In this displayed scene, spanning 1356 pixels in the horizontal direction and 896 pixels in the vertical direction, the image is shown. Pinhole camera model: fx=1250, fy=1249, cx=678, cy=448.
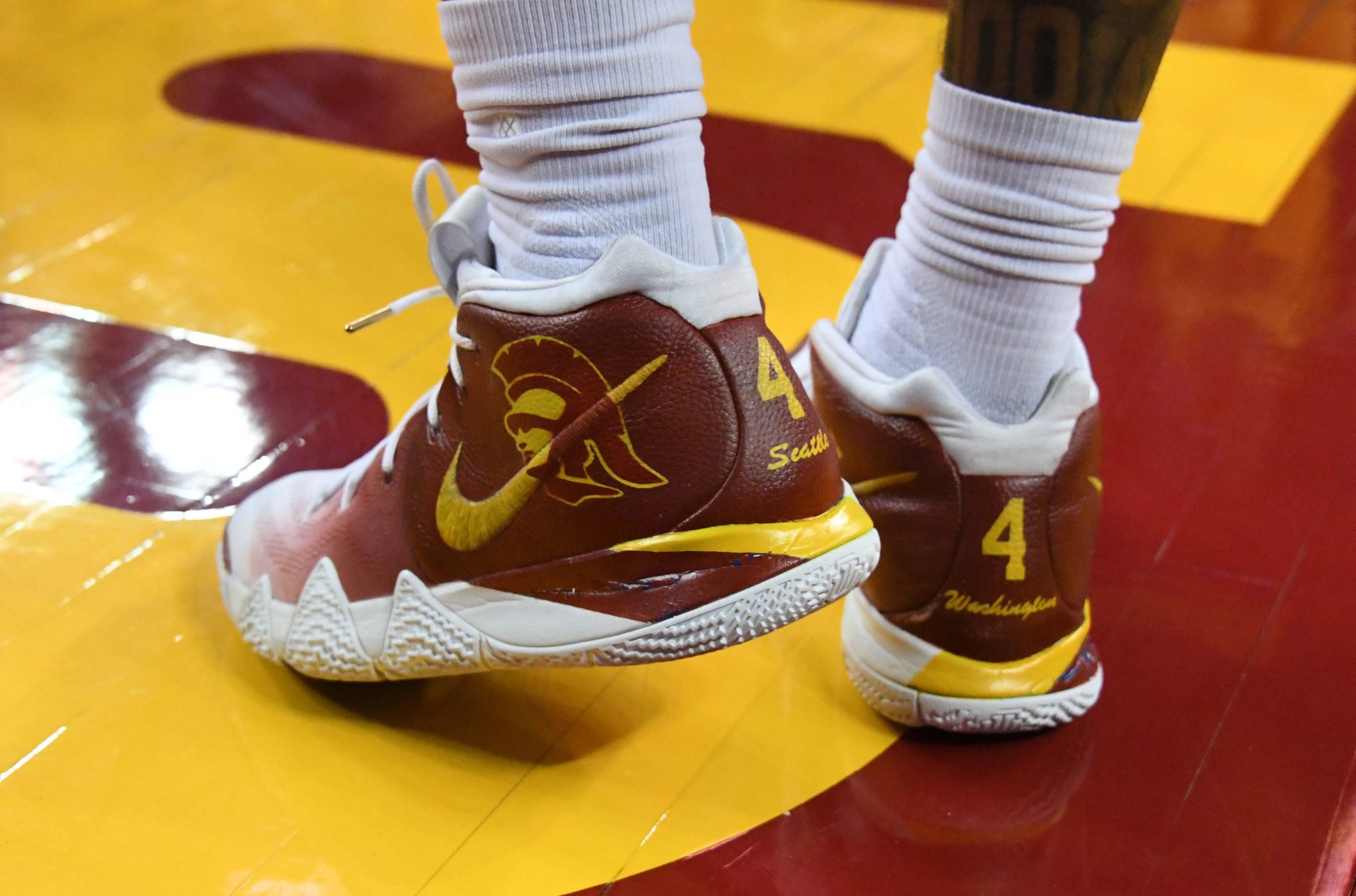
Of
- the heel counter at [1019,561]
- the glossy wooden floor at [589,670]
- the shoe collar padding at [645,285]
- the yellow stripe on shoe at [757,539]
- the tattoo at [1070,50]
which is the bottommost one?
the glossy wooden floor at [589,670]

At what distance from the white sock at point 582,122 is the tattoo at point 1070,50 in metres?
0.21

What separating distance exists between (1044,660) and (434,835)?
0.46m

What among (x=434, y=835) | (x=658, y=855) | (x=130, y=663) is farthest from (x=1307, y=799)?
(x=130, y=663)

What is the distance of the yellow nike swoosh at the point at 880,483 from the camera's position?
36.0 inches

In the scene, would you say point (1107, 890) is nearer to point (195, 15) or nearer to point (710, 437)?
point (710, 437)

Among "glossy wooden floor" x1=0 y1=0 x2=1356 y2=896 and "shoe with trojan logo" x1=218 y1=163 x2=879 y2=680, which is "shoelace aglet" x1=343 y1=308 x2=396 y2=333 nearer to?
"shoe with trojan logo" x1=218 y1=163 x2=879 y2=680

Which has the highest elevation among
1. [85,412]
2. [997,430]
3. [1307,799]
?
[997,430]

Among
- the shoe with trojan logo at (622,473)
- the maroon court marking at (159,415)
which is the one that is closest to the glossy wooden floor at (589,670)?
the maroon court marking at (159,415)

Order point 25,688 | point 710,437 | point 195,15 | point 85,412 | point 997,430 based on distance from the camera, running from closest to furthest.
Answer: point 710,437 → point 997,430 → point 25,688 → point 85,412 → point 195,15

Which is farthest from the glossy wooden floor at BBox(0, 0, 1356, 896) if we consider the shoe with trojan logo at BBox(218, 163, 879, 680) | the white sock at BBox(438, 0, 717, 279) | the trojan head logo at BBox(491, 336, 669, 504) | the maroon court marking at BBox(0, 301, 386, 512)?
the white sock at BBox(438, 0, 717, 279)

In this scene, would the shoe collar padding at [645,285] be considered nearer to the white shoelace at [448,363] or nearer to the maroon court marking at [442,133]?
the white shoelace at [448,363]

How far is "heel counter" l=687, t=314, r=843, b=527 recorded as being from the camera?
30.7 inches

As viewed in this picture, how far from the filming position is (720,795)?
92cm

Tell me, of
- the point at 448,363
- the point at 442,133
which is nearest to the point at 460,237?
the point at 448,363
